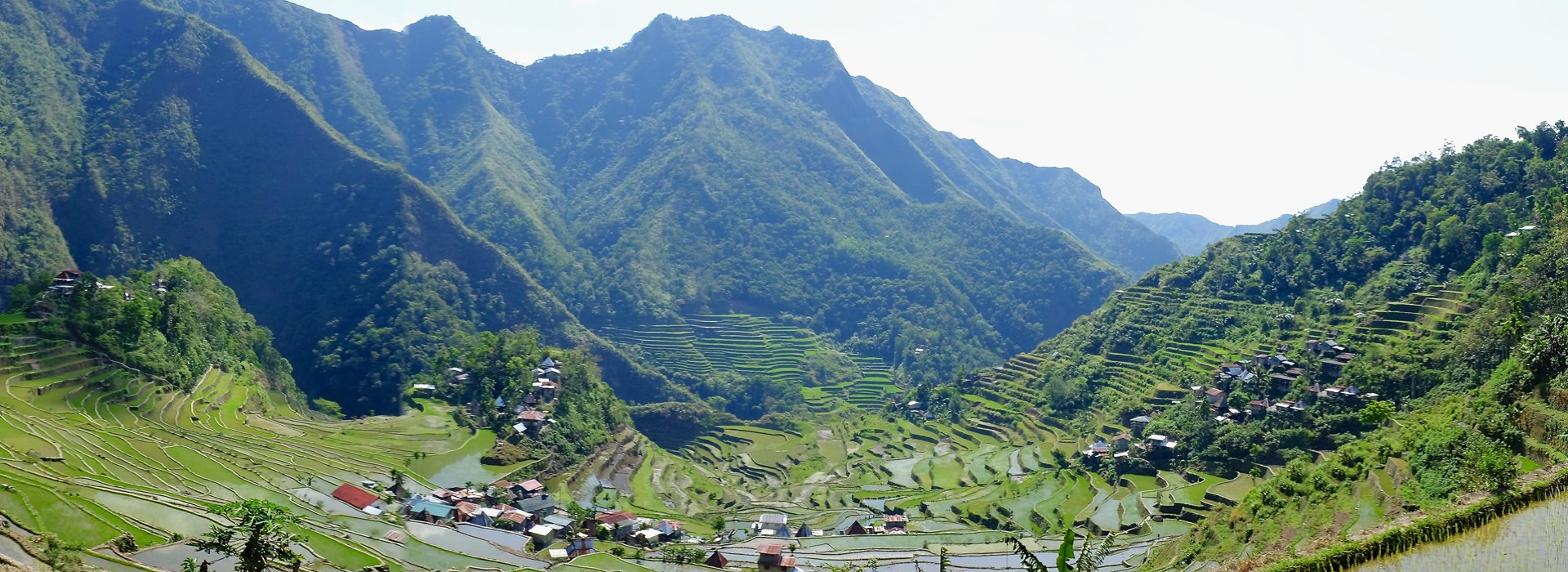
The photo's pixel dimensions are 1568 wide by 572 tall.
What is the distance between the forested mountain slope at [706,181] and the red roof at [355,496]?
197 feet

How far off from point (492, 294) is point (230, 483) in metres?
46.9

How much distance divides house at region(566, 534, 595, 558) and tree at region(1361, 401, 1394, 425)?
25.7 meters

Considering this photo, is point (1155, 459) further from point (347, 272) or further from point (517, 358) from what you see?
point (347, 272)

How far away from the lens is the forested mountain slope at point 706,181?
10275 cm

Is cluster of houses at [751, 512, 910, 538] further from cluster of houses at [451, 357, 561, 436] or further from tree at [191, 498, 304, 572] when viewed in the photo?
tree at [191, 498, 304, 572]

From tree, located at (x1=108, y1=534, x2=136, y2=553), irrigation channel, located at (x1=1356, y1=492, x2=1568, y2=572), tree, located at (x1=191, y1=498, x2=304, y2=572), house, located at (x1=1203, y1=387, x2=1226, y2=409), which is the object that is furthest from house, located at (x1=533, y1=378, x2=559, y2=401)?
irrigation channel, located at (x1=1356, y1=492, x2=1568, y2=572)

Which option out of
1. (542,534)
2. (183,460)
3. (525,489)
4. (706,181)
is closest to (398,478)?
(525,489)

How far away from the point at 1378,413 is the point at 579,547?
26231 mm

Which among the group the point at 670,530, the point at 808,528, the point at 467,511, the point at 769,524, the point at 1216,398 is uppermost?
the point at 1216,398

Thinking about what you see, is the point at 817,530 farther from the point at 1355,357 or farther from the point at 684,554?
the point at 1355,357

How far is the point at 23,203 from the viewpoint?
62.8m

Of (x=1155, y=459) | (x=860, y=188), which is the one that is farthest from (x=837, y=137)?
(x=1155, y=459)

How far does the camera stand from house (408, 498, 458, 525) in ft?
108

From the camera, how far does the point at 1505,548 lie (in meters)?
18.5
